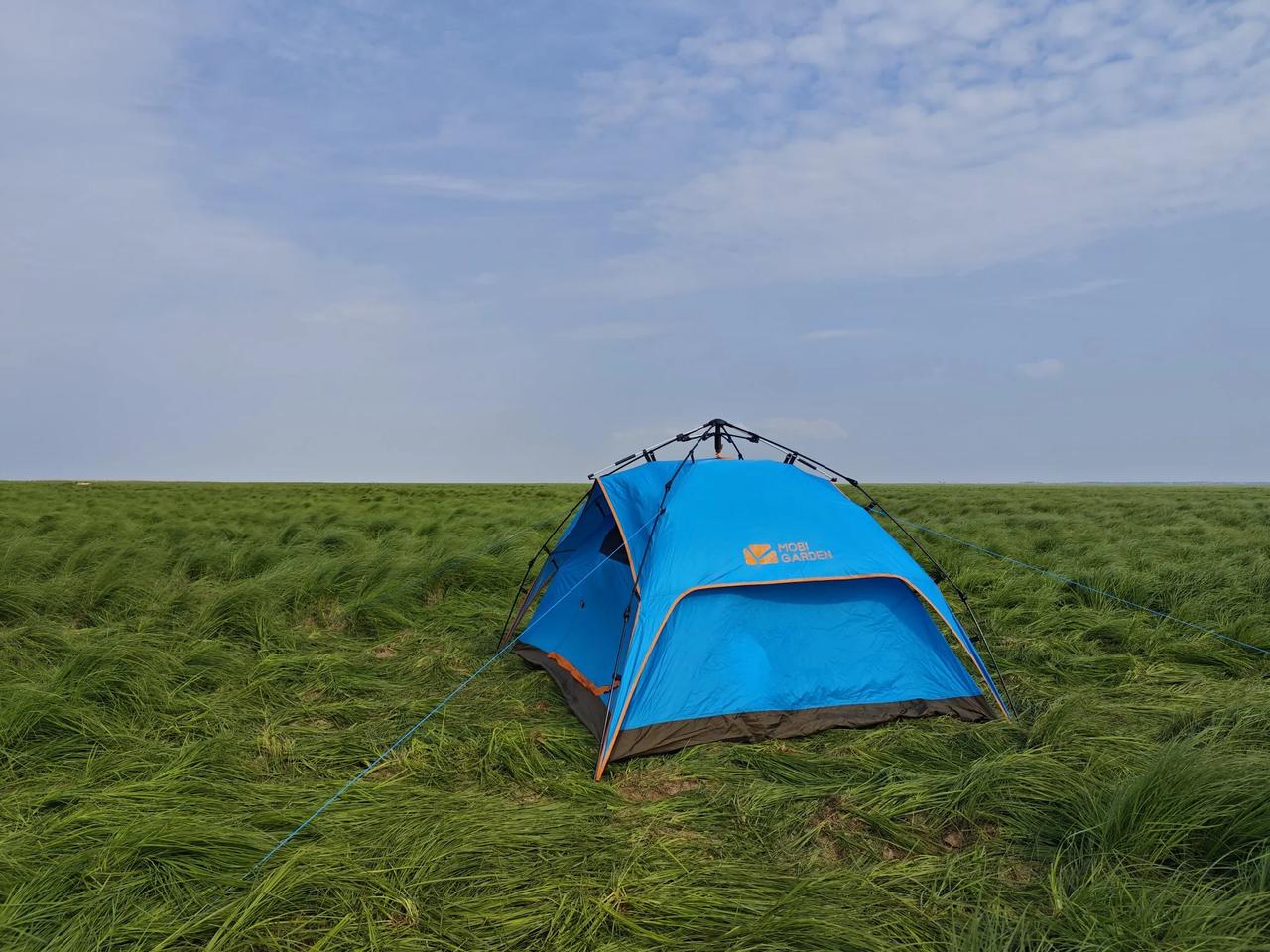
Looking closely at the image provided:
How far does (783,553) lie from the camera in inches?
198

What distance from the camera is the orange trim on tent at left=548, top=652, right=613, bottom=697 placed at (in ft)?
16.6

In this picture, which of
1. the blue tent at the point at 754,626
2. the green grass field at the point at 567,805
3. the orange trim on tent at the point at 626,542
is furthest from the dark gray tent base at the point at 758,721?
the orange trim on tent at the point at 626,542

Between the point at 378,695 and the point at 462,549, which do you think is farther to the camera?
the point at 462,549

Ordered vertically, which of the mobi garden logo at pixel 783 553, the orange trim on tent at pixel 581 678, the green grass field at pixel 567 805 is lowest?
the green grass field at pixel 567 805

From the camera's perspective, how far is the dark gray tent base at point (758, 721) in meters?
4.62

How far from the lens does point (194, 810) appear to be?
12.3 ft

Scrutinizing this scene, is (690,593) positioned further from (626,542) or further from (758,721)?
(758,721)

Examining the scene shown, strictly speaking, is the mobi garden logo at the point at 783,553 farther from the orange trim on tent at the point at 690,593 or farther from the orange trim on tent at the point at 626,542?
the orange trim on tent at the point at 626,542

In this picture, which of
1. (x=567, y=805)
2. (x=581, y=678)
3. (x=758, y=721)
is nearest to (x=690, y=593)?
(x=758, y=721)

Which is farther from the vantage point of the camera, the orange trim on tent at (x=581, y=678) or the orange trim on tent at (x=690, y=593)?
the orange trim on tent at (x=581, y=678)

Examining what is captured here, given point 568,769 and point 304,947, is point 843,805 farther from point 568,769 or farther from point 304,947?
point 304,947

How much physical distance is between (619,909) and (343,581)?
669cm

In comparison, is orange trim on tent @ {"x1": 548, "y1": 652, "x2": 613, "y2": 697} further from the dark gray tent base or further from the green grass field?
the green grass field

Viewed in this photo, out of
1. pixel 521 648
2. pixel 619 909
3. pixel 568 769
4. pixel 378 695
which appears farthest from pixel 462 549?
pixel 619 909
